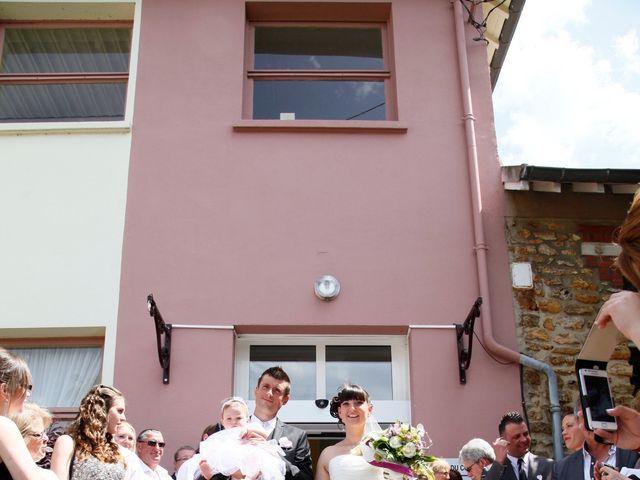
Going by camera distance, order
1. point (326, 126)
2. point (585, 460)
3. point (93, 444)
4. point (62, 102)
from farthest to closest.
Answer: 1. point (62, 102)
2. point (326, 126)
3. point (585, 460)
4. point (93, 444)

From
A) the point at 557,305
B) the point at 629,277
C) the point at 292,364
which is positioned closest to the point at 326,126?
the point at 292,364

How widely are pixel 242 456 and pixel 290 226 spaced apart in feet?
9.04

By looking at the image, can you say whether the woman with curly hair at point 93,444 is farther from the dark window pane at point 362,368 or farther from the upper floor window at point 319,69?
the upper floor window at point 319,69

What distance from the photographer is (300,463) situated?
541 cm

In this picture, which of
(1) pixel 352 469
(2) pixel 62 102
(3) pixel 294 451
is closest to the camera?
(1) pixel 352 469

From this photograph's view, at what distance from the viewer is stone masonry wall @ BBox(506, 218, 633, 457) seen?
22.2ft

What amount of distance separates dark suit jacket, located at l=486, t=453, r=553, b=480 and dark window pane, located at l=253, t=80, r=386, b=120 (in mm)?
3634

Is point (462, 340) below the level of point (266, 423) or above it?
above

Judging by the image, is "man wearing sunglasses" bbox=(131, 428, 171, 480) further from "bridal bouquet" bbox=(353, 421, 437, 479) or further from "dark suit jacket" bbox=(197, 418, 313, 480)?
"bridal bouquet" bbox=(353, 421, 437, 479)

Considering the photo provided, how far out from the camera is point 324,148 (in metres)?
7.57

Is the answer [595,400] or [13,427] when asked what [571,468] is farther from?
[13,427]

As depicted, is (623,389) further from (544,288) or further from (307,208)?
(307,208)

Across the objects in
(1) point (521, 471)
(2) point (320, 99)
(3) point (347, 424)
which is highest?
(2) point (320, 99)

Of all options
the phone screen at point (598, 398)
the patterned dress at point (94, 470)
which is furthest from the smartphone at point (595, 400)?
the patterned dress at point (94, 470)
